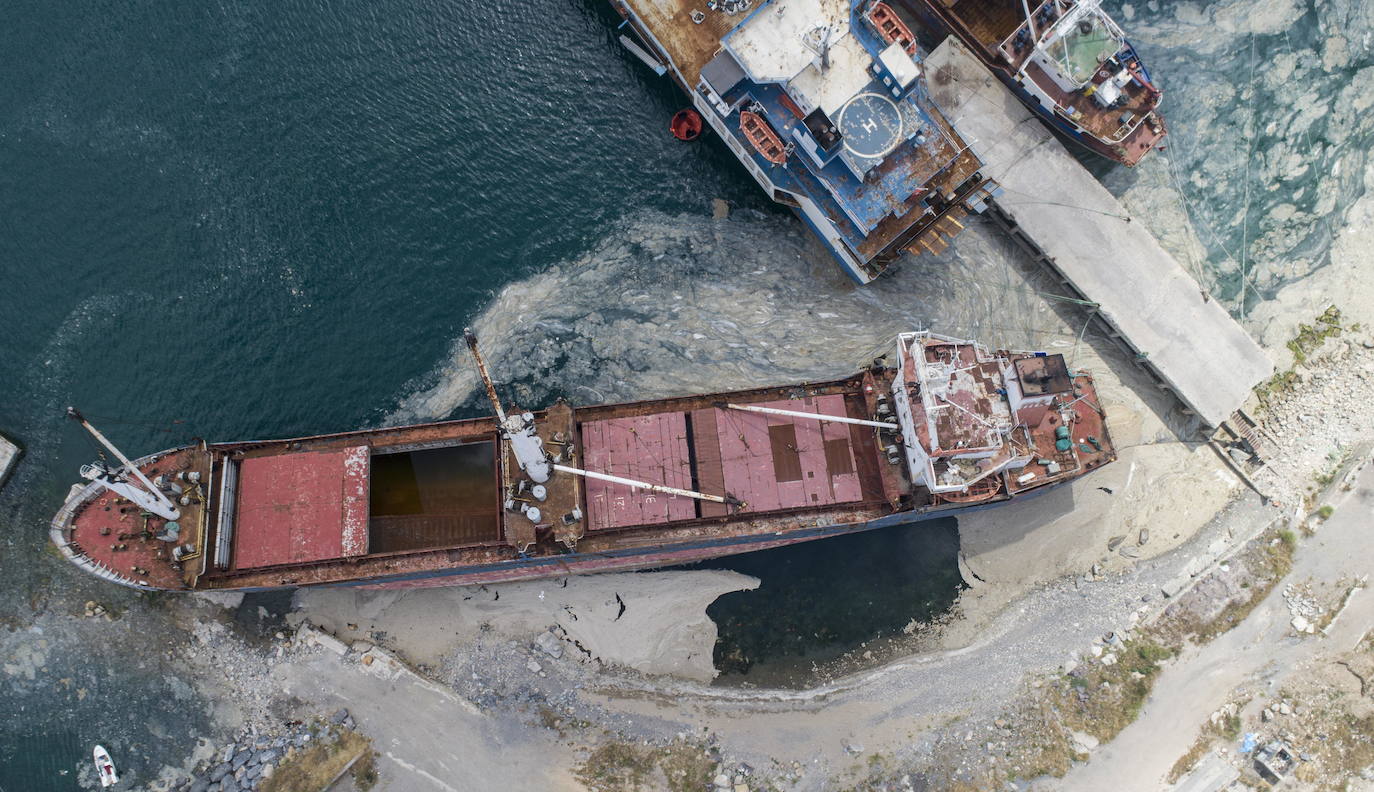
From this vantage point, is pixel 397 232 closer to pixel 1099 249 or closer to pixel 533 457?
pixel 533 457

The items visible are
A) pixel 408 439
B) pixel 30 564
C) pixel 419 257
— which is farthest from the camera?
pixel 419 257

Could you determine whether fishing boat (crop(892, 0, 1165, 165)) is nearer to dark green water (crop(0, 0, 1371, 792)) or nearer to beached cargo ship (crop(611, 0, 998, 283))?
dark green water (crop(0, 0, 1371, 792))

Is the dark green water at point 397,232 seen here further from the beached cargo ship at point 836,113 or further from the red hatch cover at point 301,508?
the red hatch cover at point 301,508

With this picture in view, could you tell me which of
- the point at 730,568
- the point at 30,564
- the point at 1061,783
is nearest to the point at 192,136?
the point at 30,564

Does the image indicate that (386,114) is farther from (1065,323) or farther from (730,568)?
(1065,323)

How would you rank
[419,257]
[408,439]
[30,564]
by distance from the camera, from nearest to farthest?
[408,439] < [30,564] < [419,257]

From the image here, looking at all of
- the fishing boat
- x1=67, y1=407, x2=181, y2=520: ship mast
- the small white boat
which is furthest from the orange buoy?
the small white boat
